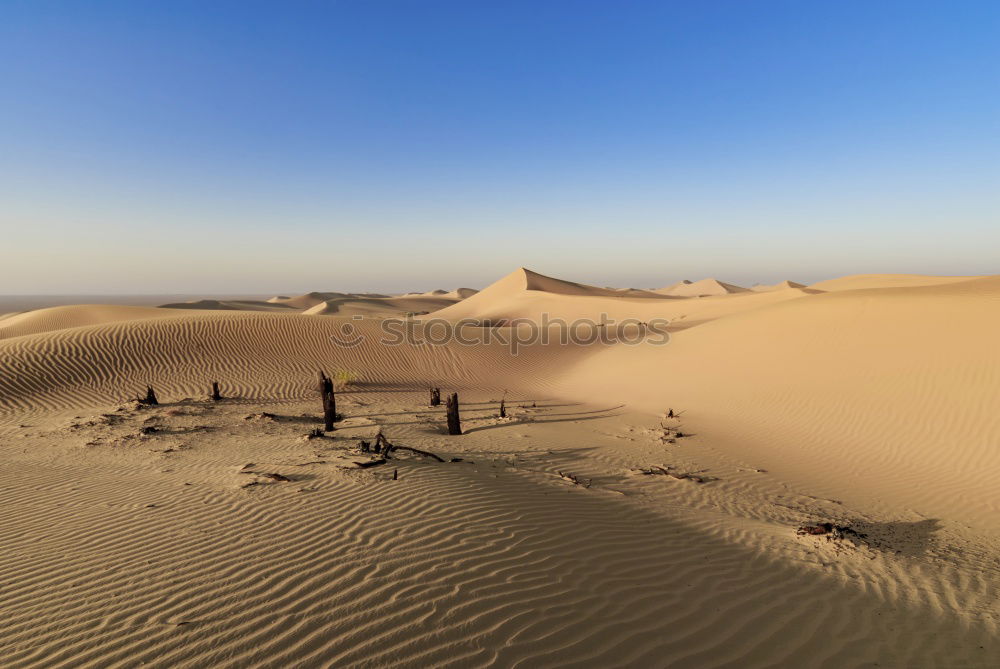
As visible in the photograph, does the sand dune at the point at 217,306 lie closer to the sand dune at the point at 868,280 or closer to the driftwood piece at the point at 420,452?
the driftwood piece at the point at 420,452

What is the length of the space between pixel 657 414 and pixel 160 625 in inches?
476

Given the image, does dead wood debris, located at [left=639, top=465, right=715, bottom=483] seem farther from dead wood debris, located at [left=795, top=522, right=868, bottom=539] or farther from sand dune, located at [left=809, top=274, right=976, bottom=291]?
sand dune, located at [left=809, top=274, right=976, bottom=291]

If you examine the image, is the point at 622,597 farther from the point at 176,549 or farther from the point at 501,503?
the point at 176,549

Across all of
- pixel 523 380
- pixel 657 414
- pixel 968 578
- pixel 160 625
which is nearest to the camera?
pixel 160 625

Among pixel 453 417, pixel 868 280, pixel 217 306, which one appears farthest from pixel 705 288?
pixel 453 417

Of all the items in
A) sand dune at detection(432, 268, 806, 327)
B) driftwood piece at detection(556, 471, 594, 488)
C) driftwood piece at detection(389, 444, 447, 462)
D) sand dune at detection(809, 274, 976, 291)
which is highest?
sand dune at detection(809, 274, 976, 291)

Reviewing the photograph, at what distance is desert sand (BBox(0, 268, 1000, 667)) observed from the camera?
3135 mm

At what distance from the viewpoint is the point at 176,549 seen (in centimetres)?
420

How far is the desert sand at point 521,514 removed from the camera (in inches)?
123

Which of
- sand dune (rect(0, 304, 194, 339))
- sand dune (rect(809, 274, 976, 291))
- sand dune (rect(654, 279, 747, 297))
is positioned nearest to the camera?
sand dune (rect(0, 304, 194, 339))

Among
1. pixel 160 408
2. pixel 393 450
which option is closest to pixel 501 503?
pixel 393 450

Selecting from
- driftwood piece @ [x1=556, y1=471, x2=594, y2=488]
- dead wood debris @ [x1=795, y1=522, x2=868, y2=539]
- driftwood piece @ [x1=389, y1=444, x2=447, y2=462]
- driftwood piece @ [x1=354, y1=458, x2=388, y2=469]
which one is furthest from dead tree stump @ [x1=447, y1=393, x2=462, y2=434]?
dead wood debris @ [x1=795, y1=522, x2=868, y2=539]

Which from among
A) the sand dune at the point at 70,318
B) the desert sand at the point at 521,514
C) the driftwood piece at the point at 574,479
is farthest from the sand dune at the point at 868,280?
the sand dune at the point at 70,318

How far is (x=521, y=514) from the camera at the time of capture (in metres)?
5.17
